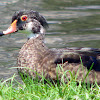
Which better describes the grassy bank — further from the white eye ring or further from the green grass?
the white eye ring

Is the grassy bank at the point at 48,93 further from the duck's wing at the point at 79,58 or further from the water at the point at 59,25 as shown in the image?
the water at the point at 59,25

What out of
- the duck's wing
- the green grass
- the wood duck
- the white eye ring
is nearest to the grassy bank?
the green grass

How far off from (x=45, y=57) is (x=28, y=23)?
39.1 inches

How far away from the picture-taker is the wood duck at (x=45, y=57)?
233 inches

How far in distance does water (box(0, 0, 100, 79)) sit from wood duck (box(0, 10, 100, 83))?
17.9 inches

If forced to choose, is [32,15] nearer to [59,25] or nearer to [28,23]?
[28,23]

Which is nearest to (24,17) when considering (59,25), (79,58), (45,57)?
(45,57)

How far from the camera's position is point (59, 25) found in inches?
468

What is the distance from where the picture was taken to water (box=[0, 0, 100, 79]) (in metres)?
9.18

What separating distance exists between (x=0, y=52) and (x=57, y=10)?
5.84 m

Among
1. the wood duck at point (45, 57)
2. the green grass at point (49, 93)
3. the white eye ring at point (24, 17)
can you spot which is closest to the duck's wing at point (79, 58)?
the wood duck at point (45, 57)

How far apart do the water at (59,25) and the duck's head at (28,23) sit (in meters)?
0.88

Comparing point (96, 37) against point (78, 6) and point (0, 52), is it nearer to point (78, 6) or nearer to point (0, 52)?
point (0, 52)

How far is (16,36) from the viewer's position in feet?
35.3
